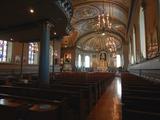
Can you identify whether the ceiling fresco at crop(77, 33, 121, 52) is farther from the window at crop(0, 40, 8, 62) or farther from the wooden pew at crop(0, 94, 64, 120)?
the wooden pew at crop(0, 94, 64, 120)

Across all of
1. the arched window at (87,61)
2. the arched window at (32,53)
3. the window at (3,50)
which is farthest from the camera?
the arched window at (87,61)

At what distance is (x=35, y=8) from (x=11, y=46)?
1007cm

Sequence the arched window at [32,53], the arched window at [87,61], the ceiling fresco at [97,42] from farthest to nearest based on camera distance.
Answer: the arched window at [87,61] < the ceiling fresco at [97,42] < the arched window at [32,53]

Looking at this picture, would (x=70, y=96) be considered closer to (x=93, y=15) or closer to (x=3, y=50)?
(x=3, y=50)

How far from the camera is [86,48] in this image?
31.5 metres

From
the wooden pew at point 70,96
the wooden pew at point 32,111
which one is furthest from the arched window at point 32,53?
the wooden pew at point 32,111

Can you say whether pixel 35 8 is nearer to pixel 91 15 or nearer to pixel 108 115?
pixel 108 115

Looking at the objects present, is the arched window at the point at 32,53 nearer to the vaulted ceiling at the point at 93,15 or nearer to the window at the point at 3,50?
the window at the point at 3,50

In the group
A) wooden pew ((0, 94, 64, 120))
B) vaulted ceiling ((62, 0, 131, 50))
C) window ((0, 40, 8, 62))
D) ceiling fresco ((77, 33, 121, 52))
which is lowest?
wooden pew ((0, 94, 64, 120))

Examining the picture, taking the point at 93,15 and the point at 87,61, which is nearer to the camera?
the point at 93,15

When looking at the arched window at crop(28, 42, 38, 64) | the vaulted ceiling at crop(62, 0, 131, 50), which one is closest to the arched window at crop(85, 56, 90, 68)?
the vaulted ceiling at crop(62, 0, 131, 50)

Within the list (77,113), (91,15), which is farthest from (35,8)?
(91,15)

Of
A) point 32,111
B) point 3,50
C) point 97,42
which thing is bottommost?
point 32,111

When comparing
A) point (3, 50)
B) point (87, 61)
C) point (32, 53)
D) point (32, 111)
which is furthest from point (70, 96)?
point (87, 61)
